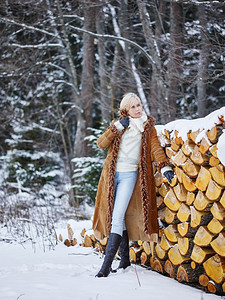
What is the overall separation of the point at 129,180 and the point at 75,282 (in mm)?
1142

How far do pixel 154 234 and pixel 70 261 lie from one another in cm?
125

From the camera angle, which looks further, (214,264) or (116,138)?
(116,138)

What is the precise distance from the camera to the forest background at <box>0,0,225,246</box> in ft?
24.0

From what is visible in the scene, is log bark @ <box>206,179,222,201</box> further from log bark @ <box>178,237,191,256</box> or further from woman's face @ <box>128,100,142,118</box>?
woman's face @ <box>128,100,142,118</box>

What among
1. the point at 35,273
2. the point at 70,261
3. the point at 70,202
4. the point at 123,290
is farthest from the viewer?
the point at 70,202

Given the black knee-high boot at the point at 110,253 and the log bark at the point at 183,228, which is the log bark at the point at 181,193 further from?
the black knee-high boot at the point at 110,253

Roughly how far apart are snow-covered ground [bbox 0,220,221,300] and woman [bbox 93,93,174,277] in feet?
1.34

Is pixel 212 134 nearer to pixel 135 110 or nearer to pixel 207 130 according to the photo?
pixel 207 130

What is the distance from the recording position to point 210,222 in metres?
3.01

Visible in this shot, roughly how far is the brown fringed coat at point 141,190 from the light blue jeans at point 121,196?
0.22ft

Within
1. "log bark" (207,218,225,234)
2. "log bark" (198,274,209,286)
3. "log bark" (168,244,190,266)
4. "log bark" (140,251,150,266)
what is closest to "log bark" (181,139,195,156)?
"log bark" (207,218,225,234)

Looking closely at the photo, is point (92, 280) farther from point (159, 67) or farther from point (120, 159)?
point (159, 67)

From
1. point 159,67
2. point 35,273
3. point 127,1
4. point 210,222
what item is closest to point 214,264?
point 210,222

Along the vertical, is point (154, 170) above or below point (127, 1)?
below
